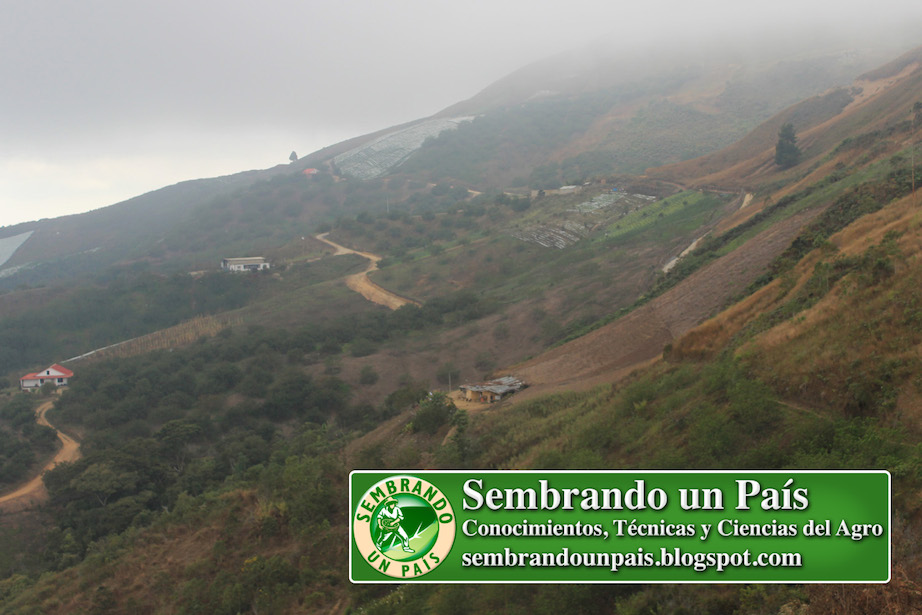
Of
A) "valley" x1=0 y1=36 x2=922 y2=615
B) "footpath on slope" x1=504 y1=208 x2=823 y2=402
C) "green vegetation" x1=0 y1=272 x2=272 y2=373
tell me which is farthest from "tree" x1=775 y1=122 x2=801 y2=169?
"green vegetation" x1=0 y1=272 x2=272 y2=373

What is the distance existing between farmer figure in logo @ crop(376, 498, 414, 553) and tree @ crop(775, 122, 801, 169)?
40385mm

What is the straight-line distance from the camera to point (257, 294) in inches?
2159

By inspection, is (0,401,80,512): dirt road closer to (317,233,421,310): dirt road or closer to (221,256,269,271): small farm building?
(317,233,421,310): dirt road

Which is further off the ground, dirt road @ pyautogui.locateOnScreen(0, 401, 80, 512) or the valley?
the valley

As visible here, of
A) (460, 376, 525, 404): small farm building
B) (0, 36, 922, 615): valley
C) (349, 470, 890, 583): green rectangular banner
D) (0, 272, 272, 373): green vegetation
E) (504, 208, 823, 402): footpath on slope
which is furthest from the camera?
(0, 272, 272, 373): green vegetation

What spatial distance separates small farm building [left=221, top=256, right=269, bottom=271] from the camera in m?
61.2

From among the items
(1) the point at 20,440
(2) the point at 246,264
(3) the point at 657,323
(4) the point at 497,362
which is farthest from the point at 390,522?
(2) the point at 246,264

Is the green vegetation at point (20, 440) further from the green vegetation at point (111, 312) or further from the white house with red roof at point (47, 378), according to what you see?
the green vegetation at point (111, 312)

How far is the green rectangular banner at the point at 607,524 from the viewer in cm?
479

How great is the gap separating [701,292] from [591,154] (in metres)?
71.1

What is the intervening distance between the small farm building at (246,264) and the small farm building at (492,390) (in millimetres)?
45721

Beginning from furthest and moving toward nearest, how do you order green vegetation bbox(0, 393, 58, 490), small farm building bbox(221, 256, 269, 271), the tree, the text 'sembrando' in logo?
small farm building bbox(221, 256, 269, 271) < the tree < green vegetation bbox(0, 393, 58, 490) < the text 'sembrando' in logo

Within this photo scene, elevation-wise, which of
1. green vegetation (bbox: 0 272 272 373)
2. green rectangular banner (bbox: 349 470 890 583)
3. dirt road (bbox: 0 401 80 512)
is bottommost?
dirt road (bbox: 0 401 80 512)

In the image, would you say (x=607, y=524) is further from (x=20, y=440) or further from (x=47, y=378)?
(x=47, y=378)
